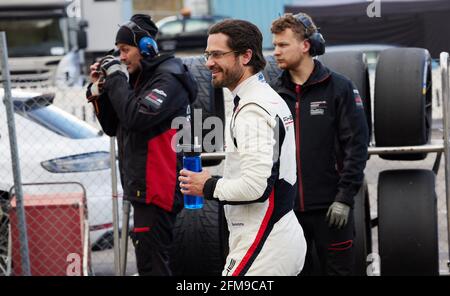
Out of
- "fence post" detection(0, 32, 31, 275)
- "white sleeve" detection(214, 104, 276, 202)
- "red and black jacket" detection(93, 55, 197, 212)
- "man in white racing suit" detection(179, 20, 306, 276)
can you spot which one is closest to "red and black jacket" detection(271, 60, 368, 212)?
"red and black jacket" detection(93, 55, 197, 212)

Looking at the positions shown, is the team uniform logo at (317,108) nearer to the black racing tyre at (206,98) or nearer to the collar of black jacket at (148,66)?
the collar of black jacket at (148,66)

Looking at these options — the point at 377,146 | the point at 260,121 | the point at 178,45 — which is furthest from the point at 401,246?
the point at 178,45

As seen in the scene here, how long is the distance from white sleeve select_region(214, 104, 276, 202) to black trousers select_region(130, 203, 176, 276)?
1766mm

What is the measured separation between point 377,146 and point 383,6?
17288mm

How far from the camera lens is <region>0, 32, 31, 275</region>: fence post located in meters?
7.75

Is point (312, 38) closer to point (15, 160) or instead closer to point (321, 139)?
point (321, 139)

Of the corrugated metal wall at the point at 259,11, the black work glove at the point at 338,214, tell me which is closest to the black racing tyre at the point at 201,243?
the black work glove at the point at 338,214

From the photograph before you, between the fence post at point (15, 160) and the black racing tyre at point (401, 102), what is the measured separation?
106 inches

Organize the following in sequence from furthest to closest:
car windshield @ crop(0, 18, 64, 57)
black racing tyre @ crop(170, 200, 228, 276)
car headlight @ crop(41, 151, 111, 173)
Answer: car windshield @ crop(0, 18, 64, 57) → car headlight @ crop(41, 151, 111, 173) → black racing tyre @ crop(170, 200, 228, 276)

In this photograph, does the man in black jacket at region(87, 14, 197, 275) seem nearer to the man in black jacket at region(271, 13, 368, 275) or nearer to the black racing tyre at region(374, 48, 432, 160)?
the man in black jacket at region(271, 13, 368, 275)

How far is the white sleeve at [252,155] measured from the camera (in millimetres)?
4875

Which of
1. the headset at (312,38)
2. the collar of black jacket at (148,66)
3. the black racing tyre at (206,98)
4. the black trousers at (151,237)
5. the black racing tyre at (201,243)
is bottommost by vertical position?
the black racing tyre at (201,243)

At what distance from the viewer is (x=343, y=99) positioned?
6879 millimetres

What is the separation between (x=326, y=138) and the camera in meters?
6.86
